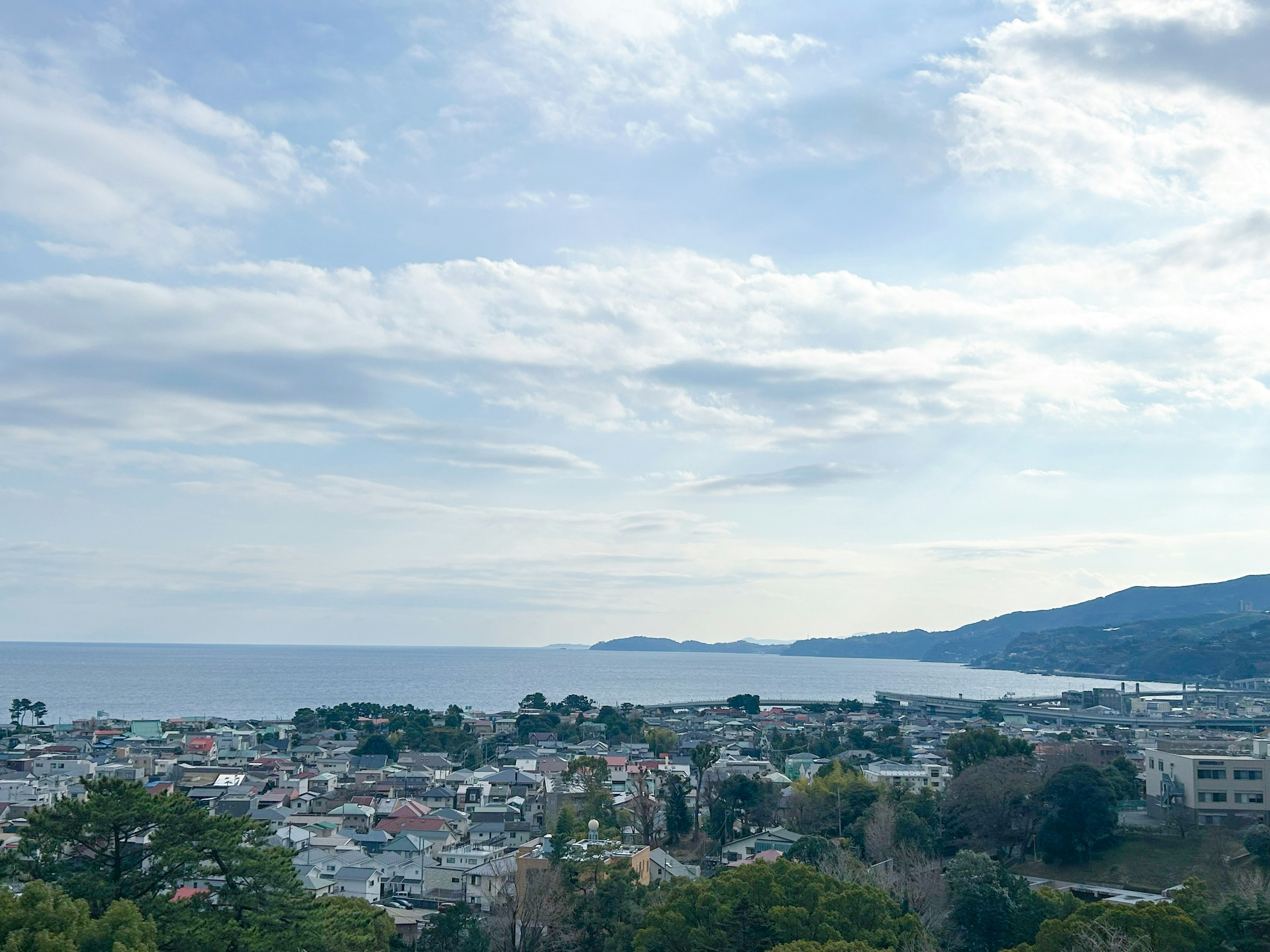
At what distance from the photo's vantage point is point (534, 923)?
970 inches

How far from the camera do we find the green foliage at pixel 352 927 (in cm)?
1808

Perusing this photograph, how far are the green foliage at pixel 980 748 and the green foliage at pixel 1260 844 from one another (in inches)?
498

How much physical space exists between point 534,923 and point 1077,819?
17597 mm

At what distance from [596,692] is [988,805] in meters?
111

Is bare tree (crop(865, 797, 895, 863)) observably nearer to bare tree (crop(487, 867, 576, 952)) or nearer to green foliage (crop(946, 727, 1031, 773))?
green foliage (crop(946, 727, 1031, 773))

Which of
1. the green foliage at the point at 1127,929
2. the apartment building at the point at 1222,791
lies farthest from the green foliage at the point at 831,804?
the green foliage at the point at 1127,929

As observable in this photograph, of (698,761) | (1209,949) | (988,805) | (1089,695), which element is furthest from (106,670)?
(1209,949)

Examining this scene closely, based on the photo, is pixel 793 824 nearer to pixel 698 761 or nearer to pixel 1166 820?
pixel 698 761

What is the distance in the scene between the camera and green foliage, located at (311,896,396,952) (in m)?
18.1

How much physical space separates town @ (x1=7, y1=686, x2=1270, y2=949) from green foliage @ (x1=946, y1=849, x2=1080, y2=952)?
185mm

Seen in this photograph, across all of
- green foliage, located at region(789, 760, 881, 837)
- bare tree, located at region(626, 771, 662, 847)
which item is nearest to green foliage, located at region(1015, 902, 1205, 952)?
green foliage, located at region(789, 760, 881, 837)

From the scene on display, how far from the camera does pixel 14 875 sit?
1706cm

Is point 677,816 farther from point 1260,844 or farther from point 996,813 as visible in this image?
point 1260,844

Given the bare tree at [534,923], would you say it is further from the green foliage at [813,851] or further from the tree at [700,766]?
the tree at [700,766]
